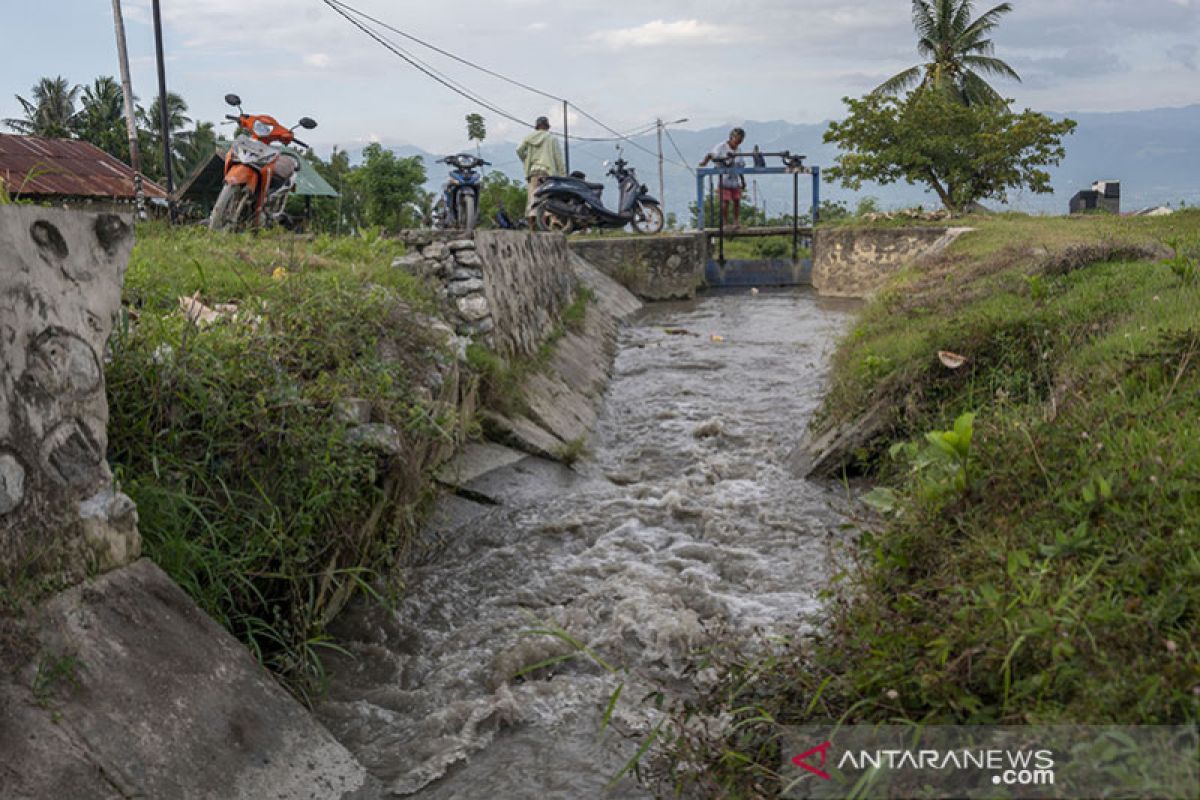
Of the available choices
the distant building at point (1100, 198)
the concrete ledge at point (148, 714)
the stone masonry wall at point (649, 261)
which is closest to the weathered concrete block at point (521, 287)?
the concrete ledge at point (148, 714)

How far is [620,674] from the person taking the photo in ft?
13.5

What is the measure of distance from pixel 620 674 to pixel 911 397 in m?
3.03

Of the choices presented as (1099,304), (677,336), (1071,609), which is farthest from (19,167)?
(1071,609)

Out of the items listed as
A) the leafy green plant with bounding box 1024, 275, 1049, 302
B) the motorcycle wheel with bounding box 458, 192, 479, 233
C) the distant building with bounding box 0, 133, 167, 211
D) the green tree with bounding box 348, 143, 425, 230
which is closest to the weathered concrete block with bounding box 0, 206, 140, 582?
the leafy green plant with bounding box 1024, 275, 1049, 302

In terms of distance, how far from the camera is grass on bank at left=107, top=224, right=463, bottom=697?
3.82m

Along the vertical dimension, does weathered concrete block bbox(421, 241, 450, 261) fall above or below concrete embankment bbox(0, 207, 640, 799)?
above

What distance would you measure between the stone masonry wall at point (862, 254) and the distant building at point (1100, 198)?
373 inches

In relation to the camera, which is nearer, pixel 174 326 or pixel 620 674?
pixel 620 674

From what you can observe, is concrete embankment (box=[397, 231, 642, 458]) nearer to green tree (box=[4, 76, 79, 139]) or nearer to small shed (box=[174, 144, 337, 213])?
small shed (box=[174, 144, 337, 213])

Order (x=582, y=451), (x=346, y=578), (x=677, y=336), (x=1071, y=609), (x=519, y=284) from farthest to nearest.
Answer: (x=677, y=336)
(x=519, y=284)
(x=582, y=451)
(x=346, y=578)
(x=1071, y=609)

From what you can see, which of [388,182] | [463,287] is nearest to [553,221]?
[463,287]

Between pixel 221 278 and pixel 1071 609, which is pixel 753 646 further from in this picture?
pixel 221 278

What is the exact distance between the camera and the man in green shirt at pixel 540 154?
18.7 m

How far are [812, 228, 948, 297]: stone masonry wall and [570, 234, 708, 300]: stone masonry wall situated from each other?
2959 millimetres
